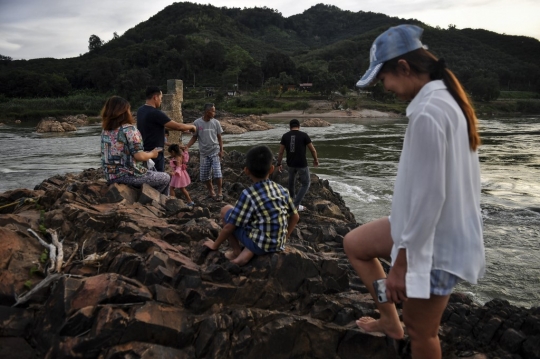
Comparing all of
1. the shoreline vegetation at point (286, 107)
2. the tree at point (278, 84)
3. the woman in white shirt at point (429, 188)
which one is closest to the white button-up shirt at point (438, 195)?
the woman in white shirt at point (429, 188)

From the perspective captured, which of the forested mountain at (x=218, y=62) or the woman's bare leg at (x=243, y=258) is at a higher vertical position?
the forested mountain at (x=218, y=62)

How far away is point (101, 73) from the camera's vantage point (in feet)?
289

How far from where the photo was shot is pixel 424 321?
2162mm

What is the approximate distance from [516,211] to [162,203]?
9382 millimetres

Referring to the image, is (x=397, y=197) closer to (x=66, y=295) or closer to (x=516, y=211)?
(x=66, y=295)

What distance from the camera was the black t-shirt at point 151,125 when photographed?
6.50 metres

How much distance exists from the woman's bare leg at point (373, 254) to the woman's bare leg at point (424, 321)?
35 centimetres

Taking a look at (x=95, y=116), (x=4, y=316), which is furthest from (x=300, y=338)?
(x=95, y=116)

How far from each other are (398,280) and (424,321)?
307mm

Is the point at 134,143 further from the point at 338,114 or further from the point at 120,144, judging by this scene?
the point at 338,114

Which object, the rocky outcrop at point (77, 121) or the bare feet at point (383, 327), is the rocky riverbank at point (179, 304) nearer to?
the bare feet at point (383, 327)

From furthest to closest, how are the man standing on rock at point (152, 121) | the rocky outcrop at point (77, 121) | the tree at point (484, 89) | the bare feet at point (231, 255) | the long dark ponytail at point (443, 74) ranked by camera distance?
the tree at point (484, 89)
the rocky outcrop at point (77, 121)
the man standing on rock at point (152, 121)
the bare feet at point (231, 255)
the long dark ponytail at point (443, 74)

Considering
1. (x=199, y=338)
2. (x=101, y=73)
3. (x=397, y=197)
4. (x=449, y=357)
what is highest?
(x=101, y=73)

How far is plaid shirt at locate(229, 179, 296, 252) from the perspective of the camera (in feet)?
11.5
